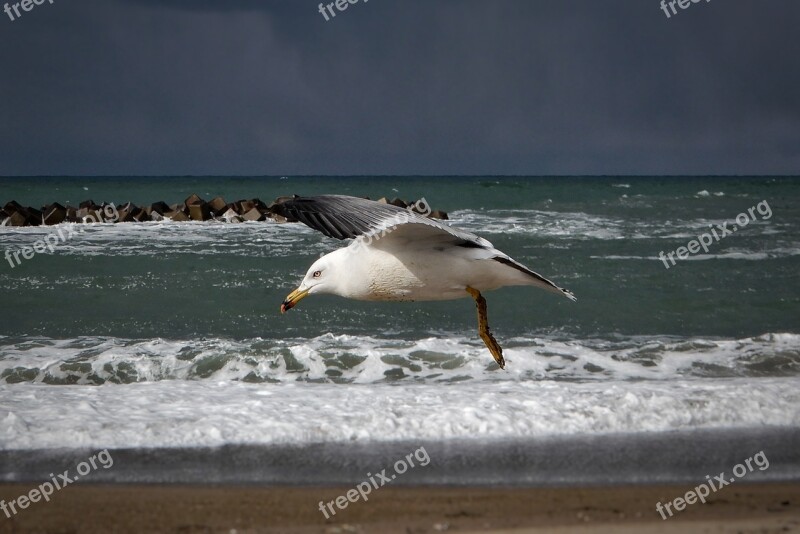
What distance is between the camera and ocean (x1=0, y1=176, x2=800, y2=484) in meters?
5.50

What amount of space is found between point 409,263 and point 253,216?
16747 mm

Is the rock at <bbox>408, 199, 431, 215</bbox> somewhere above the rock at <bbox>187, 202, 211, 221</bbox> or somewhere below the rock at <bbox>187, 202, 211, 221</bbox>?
above

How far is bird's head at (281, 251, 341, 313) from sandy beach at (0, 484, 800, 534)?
3.48 ft

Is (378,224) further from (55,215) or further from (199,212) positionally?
(55,215)

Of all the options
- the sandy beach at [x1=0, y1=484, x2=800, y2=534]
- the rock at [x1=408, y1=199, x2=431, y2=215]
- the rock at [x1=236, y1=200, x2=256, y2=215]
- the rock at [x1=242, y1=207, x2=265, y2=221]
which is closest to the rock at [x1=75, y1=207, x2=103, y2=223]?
the rock at [x1=236, y1=200, x2=256, y2=215]

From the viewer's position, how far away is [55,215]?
21328 millimetres

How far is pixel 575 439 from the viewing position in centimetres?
583

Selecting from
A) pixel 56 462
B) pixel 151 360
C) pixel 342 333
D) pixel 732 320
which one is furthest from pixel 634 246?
pixel 56 462

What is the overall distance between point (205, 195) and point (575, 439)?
41.6 meters

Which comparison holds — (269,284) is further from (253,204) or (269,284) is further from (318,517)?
(253,204)

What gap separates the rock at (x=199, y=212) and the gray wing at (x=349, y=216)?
16980 mm

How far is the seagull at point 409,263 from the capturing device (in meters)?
5.10

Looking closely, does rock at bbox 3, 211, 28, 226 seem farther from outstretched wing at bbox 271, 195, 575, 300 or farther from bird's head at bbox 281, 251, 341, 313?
outstretched wing at bbox 271, 195, 575, 300

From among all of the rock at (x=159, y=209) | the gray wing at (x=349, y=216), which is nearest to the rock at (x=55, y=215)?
the rock at (x=159, y=209)
